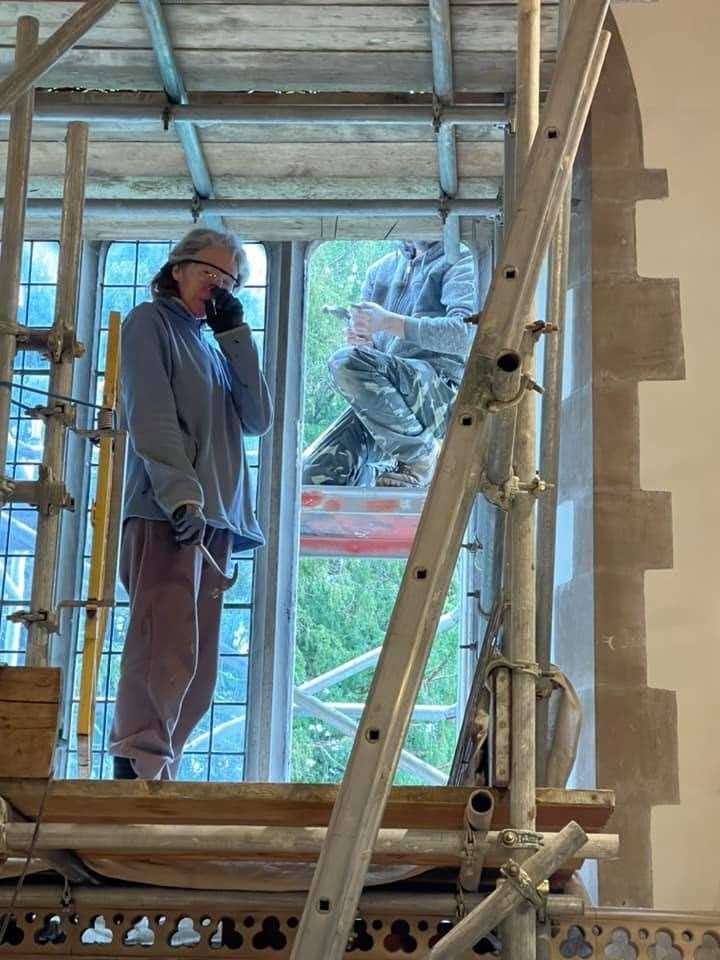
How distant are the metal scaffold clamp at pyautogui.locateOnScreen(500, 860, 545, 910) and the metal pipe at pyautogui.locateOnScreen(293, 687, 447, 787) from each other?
5835 mm

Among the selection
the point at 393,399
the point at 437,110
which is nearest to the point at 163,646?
the point at 437,110

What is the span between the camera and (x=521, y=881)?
3.05 m

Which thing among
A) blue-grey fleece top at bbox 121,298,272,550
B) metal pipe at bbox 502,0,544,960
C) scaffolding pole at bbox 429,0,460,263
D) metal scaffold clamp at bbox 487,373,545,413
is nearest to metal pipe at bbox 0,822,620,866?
metal pipe at bbox 502,0,544,960

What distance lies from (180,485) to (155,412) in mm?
267

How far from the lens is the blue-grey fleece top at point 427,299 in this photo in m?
7.60

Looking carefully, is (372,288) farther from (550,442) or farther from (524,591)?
(524,591)

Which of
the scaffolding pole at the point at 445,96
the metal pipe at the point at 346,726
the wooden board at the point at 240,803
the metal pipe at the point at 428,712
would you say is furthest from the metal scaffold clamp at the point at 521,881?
the metal pipe at the point at 428,712

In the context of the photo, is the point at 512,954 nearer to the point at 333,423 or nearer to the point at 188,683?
the point at 188,683

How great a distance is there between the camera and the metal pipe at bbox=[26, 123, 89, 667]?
4.31 meters

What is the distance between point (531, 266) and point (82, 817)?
4.96ft

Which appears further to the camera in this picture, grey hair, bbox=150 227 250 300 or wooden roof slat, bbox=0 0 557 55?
wooden roof slat, bbox=0 0 557 55

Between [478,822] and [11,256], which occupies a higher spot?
[11,256]

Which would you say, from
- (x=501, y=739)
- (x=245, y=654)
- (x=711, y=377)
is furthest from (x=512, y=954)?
(x=245, y=654)

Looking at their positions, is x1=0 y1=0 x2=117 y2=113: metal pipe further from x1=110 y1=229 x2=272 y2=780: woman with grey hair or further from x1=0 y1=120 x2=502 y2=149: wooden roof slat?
x1=0 y1=120 x2=502 y2=149: wooden roof slat
